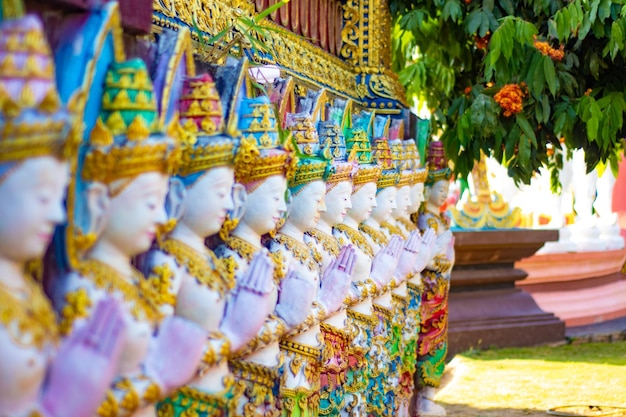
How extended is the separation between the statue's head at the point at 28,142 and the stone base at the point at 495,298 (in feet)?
30.6

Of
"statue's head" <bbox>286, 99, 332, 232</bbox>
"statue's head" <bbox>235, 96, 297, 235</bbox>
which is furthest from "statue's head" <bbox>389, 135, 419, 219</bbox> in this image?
"statue's head" <bbox>235, 96, 297, 235</bbox>

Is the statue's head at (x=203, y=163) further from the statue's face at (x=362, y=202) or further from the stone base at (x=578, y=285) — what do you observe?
the stone base at (x=578, y=285)

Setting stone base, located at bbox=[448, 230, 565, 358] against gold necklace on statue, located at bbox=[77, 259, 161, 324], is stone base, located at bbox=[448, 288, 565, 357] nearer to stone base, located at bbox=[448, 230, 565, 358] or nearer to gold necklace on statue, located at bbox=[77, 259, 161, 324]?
stone base, located at bbox=[448, 230, 565, 358]

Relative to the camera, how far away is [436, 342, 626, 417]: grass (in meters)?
9.40

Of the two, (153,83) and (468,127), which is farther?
(468,127)

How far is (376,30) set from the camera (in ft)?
26.8

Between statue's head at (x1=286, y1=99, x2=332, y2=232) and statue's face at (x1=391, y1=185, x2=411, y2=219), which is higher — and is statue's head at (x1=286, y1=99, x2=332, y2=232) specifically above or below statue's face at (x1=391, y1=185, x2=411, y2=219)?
above

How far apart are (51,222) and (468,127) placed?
5460 mm

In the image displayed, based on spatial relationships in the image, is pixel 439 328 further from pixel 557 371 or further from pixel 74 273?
pixel 74 273

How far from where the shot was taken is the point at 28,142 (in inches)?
97.8

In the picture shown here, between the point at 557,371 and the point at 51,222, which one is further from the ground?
the point at 51,222

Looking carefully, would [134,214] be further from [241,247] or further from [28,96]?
[241,247]

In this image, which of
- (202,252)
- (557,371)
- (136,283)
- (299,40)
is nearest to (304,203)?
(202,252)

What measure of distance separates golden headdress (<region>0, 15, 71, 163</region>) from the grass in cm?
691
